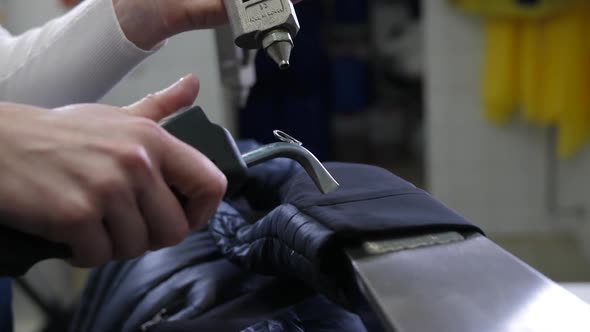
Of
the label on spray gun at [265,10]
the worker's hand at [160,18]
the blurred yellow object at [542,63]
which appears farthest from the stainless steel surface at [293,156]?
the blurred yellow object at [542,63]

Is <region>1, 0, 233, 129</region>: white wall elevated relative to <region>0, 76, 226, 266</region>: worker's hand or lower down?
lower down

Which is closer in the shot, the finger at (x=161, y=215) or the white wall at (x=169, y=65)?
the finger at (x=161, y=215)

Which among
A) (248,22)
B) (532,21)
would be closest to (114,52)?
(248,22)

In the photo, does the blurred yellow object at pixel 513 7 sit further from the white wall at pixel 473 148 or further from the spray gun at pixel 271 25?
the spray gun at pixel 271 25

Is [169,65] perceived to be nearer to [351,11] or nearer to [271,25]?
[271,25]

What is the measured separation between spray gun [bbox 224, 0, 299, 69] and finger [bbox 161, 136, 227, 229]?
5.1 inches

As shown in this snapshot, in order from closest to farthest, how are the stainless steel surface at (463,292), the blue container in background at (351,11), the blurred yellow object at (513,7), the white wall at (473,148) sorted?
the stainless steel surface at (463,292) < the blurred yellow object at (513,7) < the white wall at (473,148) < the blue container in background at (351,11)

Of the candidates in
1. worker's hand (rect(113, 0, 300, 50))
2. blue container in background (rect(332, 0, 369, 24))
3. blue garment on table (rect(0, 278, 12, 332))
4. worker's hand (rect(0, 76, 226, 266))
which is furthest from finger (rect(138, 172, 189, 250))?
blue container in background (rect(332, 0, 369, 24))

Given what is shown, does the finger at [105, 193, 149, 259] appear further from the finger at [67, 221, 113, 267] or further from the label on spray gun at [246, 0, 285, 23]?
the label on spray gun at [246, 0, 285, 23]

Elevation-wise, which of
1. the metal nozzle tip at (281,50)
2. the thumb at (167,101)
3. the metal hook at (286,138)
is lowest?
the metal hook at (286,138)

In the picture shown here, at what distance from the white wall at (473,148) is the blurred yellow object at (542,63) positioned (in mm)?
51

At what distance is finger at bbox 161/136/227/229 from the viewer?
0.31 metres

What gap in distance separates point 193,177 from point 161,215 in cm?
3

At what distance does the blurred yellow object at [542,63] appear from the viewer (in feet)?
4.71
